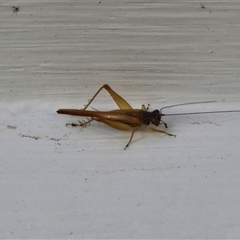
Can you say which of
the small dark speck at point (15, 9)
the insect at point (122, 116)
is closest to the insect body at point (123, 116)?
the insect at point (122, 116)

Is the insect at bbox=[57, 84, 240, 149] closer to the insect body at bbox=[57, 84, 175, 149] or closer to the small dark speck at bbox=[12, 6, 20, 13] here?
the insect body at bbox=[57, 84, 175, 149]

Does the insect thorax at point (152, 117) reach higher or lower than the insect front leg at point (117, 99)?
lower

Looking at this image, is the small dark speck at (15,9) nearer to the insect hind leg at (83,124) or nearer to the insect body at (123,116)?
the insect body at (123,116)

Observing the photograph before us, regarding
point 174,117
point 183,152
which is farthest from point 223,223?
point 174,117

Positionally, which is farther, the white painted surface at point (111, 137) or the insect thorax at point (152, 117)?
the insect thorax at point (152, 117)

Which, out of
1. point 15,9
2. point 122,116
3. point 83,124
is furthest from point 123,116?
point 15,9

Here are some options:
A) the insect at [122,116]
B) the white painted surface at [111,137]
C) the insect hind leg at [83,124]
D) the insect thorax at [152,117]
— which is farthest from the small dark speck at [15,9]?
the insect thorax at [152,117]

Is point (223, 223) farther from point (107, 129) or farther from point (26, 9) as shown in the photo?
point (26, 9)

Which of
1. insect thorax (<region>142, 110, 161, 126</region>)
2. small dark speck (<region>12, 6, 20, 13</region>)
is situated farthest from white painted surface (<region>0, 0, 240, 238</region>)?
insect thorax (<region>142, 110, 161, 126</region>)

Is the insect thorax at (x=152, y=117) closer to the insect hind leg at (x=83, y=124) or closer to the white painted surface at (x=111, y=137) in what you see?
the white painted surface at (x=111, y=137)
